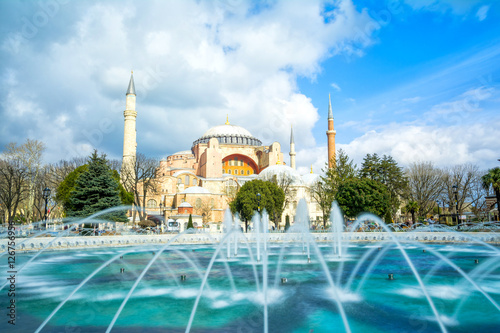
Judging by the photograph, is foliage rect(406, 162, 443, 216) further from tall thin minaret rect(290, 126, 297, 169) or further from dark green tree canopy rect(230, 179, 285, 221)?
tall thin minaret rect(290, 126, 297, 169)

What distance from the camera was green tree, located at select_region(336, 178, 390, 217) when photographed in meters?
25.8

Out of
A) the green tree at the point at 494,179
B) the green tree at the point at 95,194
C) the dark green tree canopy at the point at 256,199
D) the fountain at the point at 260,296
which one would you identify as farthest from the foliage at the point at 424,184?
the green tree at the point at 95,194

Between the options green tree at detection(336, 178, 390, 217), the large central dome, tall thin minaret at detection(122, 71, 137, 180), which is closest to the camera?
green tree at detection(336, 178, 390, 217)

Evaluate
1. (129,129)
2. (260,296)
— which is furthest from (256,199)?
(260,296)

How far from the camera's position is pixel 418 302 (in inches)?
253

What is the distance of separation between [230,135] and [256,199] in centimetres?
2913

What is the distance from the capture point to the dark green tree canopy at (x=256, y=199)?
31.5 meters

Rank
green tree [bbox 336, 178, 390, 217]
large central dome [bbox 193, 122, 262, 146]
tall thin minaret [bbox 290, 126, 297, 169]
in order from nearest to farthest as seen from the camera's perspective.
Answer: green tree [bbox 336, 178, 390, 217], tall thin minaret [bbox 290, 126, 297, 169], large central dome [bbox 193, 122, 262, 146]

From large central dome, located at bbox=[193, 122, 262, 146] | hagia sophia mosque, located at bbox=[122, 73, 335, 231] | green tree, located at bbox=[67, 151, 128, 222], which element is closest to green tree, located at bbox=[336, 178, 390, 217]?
hagia sophia mosque, located at bbox=[122, 73, 335, 231]

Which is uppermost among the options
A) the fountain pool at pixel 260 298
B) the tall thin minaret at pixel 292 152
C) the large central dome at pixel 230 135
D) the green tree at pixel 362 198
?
the large central dome at pixel 230 135

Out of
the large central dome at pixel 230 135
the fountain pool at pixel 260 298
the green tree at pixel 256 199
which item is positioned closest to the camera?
the fountain pool at pixel 260 298

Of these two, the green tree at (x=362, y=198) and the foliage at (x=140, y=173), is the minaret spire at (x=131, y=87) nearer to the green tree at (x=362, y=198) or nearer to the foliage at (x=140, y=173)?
the foliage at (x=140, y=173)

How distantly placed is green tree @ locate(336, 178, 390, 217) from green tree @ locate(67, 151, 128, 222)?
54.6ft

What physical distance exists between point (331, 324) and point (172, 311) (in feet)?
8.72
